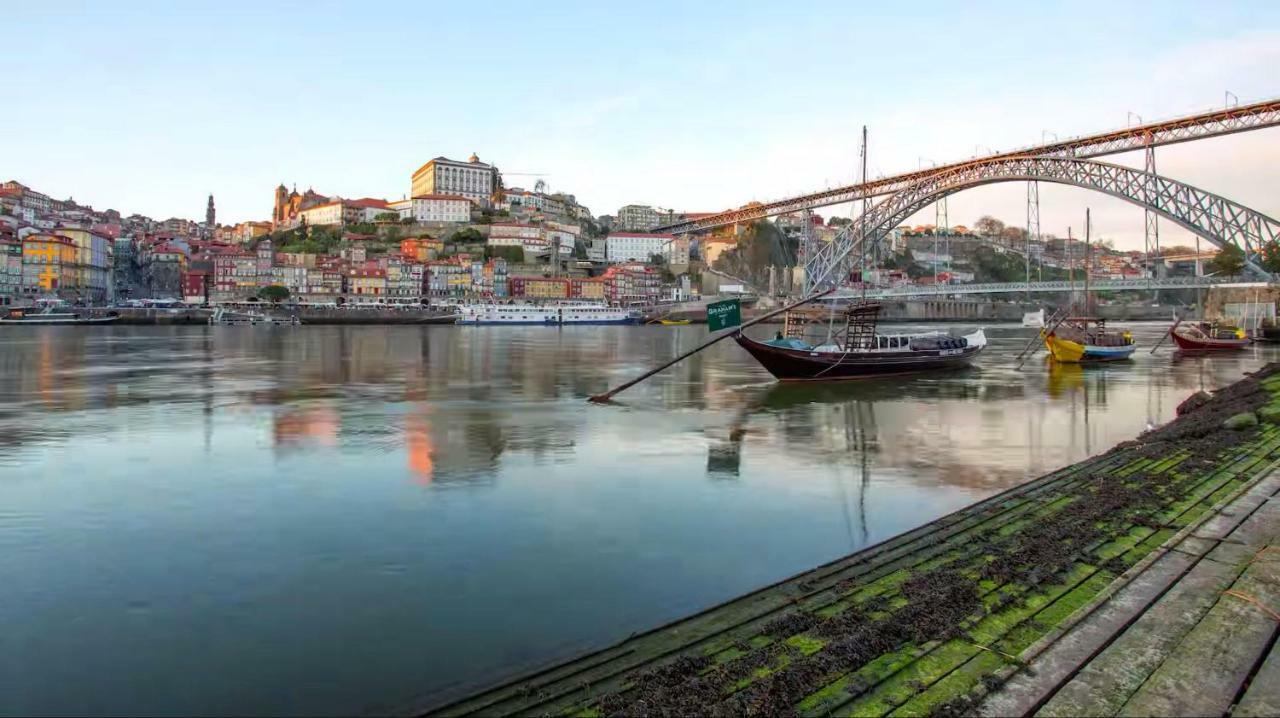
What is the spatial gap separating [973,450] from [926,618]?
25.1 feet

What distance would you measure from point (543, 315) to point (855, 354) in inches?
2427

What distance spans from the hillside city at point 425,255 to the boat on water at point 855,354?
4844 cm

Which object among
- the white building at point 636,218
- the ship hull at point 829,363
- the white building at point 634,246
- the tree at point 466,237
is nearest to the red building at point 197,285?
the tree at point 466,237

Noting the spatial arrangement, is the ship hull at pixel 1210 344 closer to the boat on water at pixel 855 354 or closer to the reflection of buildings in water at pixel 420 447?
the boat on water at pixel 855 354

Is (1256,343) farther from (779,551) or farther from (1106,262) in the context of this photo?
(1106,262)

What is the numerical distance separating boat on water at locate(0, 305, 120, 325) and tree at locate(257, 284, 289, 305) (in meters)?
14.8

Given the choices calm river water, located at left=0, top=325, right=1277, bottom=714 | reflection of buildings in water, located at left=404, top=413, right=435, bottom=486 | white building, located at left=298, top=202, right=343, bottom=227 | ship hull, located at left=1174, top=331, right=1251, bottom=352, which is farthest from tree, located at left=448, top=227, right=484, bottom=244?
reflection of buildings in water, located at left=404, top=413, right=435, bottom=486

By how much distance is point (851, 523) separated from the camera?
7.35 m

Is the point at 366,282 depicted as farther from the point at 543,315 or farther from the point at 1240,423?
the point at 1240,423

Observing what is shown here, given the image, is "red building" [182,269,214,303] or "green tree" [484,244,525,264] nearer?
"red building" [182,269,214,303]

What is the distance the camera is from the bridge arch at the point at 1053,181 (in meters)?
34.8

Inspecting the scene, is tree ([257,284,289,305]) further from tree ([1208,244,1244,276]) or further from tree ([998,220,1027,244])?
tree ([998,220,1027,244])

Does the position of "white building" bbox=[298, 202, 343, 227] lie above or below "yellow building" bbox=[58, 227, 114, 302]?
above

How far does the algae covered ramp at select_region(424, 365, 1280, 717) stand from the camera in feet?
11.2
